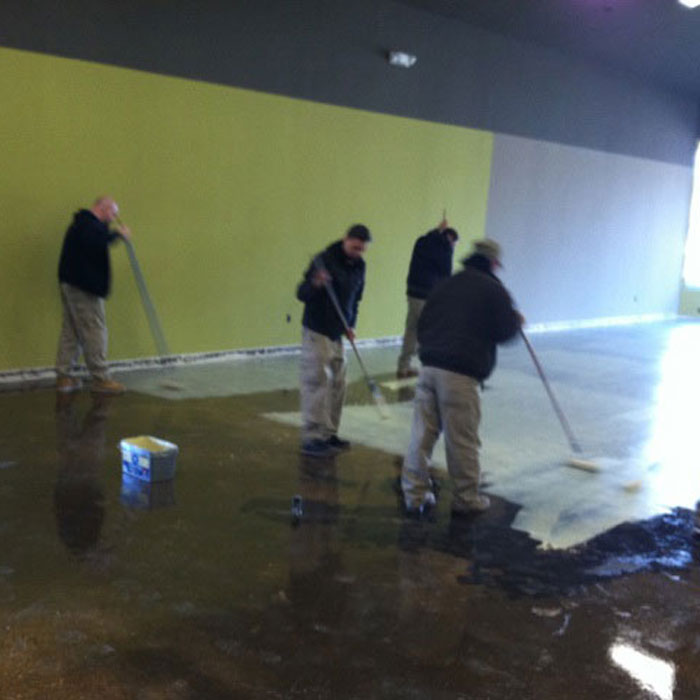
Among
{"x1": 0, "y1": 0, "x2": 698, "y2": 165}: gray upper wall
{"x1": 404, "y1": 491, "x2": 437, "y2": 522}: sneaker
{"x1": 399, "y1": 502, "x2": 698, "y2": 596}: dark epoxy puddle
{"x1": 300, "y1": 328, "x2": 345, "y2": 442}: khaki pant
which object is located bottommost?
{"x1": 399, "y1": 502, "x2": 698, "y2": 596}: dark epoxy puddle

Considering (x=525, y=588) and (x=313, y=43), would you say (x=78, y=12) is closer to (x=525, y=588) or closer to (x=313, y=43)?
(x=313, y=43)

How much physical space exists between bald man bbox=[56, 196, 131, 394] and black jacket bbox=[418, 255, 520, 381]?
3.00 meters

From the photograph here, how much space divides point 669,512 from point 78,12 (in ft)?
18.4

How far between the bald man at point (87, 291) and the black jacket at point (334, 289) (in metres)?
1.87

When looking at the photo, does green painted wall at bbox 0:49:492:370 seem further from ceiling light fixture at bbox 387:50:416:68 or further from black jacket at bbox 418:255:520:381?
black jacket at bbox 418:255:520:381

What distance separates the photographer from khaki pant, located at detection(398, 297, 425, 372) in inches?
307

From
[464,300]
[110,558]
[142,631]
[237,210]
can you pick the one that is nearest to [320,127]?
[237,210]

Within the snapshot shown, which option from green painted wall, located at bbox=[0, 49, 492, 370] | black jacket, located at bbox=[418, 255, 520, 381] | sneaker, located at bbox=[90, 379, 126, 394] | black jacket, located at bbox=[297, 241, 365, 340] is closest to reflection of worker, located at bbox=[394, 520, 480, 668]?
black jacket, located at bbox=[418, 255, 520, 381]

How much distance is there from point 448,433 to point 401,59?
5.95 meters

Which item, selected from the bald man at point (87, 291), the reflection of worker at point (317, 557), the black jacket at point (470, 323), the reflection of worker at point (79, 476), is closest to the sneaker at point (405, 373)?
the bald man at point (87, 291)

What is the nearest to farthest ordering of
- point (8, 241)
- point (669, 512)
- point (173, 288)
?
point (669, 512), point (8, 241), point (173, 288)

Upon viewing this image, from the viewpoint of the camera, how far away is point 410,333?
7895 millimetres

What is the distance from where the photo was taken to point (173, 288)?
7.73m

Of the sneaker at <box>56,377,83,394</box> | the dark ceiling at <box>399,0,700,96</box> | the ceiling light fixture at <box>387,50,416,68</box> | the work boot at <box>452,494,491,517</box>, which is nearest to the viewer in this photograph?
the work boot at <box>452,494,491,517</box>
